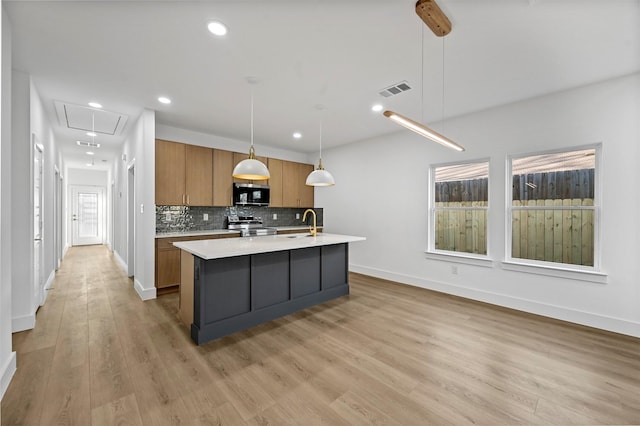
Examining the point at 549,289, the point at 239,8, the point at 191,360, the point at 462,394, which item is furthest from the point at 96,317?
the point at 549,289

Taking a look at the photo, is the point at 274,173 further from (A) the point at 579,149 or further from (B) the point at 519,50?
(A) the point at 579,149

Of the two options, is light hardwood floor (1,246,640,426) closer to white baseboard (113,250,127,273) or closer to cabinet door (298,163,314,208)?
white baseboard (113,250,127,273)

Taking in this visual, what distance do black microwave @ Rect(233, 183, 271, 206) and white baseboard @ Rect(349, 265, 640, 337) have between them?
3.03 meters

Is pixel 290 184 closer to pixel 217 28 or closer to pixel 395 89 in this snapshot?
pixel 395 89

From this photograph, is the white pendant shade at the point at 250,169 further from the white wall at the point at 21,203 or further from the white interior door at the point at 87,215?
the white interior door at the point at 87,215

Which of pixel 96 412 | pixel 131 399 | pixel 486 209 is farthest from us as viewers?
pixel 486 209

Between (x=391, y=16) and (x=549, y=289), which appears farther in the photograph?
(x=549, y=289)

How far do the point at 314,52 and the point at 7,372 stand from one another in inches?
140

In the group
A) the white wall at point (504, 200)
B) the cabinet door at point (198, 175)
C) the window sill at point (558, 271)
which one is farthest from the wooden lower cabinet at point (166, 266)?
the window sill at point (558, 271)

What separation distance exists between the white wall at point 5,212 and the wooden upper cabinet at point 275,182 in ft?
13.4

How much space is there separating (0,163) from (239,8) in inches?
79.8

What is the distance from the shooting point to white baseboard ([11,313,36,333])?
2.79m

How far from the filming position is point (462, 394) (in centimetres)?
192

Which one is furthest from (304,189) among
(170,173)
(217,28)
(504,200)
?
(217,28)
